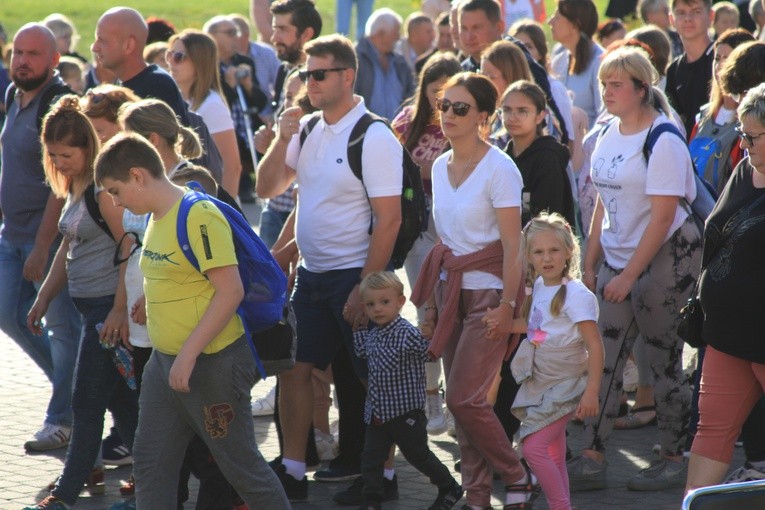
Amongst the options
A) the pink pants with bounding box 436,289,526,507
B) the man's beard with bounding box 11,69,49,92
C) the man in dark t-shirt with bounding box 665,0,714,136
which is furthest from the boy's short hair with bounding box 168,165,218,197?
the man in dark t-shirt with bounding box 665,0,714,136

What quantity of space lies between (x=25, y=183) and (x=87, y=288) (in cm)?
150

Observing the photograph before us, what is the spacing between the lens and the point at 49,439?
278 inches

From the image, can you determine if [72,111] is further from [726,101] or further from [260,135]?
[726,101]

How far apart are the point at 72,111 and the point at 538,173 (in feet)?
7.71

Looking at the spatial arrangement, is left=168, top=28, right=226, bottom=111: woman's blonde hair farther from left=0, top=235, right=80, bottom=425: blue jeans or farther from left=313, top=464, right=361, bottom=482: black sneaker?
left=313, top=464, right=361, bottom=482: black sneaker

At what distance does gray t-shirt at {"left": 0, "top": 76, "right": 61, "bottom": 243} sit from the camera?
24.0 ft

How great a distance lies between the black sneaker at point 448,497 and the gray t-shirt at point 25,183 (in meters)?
2.98

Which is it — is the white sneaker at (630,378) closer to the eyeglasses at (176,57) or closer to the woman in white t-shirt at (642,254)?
the woman in white t-shirt at (642,254)

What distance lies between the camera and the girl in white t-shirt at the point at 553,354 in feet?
18.1

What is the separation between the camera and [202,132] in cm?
730

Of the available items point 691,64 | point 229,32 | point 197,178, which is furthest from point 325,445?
point 229,32

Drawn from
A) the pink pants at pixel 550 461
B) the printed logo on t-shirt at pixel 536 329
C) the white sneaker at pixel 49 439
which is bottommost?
the white sneaker at pixel 49 439

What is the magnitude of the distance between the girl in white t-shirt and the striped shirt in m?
0.49

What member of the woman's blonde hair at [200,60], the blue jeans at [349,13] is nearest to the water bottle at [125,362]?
the woman's blonde hair at [200,60]
